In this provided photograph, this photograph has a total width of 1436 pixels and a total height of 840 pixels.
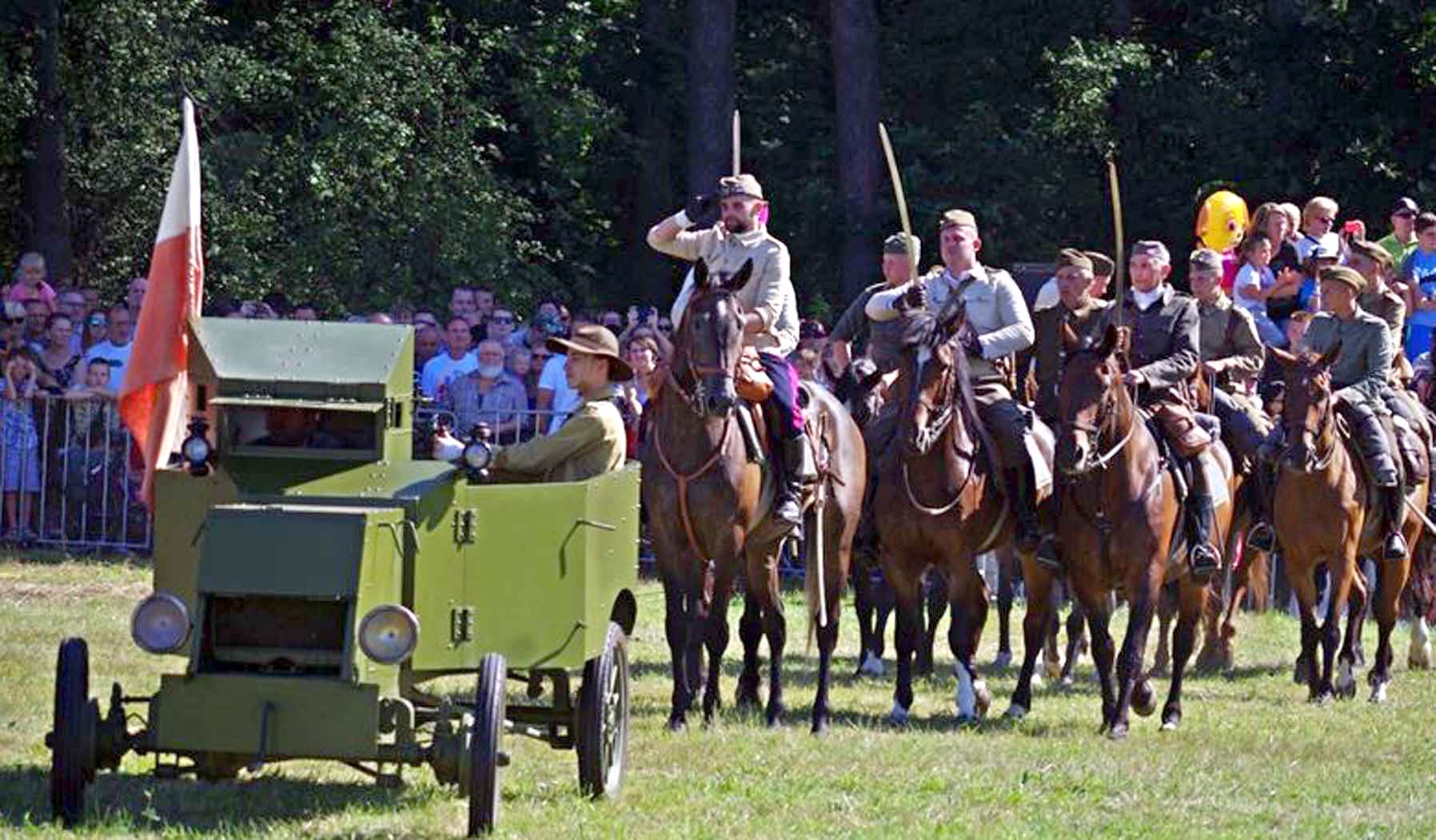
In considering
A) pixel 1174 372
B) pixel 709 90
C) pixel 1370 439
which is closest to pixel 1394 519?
pixel 1370 439

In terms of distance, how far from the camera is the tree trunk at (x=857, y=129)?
3525 cm

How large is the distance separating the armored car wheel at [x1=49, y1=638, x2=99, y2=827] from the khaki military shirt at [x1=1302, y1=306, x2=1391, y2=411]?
9705mm

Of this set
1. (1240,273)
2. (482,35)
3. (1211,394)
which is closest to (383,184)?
(482,35)

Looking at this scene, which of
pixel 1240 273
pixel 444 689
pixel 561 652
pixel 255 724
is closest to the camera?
pixel 255 724

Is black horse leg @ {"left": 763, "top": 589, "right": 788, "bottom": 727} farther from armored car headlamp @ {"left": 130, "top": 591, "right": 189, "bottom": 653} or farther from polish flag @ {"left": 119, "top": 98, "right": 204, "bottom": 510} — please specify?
armored car headlamp @ {"left": 130, "top": 591, "right": 189, "bottom": 653}

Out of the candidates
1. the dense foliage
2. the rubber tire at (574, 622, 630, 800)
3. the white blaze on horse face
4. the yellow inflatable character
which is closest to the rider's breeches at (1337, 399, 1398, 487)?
the white blaze on horse face

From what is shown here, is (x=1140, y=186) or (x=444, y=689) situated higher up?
(x=1140, y=186)

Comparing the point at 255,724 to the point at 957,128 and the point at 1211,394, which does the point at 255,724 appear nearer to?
the point at 1211,394

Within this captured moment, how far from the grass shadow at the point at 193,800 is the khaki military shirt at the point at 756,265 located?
13.5ft

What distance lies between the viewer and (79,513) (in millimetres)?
24031

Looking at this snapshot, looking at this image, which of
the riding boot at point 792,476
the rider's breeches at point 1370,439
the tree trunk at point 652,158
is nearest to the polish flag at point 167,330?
the riding boot at point 792,476

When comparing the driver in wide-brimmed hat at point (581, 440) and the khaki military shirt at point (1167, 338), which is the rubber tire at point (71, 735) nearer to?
the driver in wide-brimmed hat at point (581, 440)

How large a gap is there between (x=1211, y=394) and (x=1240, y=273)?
4098 mm

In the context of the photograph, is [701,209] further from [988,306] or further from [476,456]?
[476,456]
